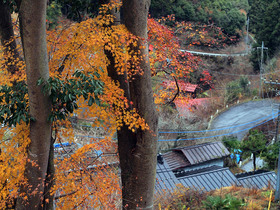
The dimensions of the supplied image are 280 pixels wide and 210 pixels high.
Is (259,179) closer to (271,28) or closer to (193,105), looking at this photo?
(193,105)

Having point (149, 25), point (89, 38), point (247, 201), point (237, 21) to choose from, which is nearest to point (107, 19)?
point (89, 38)

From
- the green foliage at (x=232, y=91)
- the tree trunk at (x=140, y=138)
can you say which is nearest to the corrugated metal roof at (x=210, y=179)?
the tree trunk at (x=140, y=138)

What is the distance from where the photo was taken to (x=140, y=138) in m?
6.96

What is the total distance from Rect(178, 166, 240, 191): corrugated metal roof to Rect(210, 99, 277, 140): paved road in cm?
996

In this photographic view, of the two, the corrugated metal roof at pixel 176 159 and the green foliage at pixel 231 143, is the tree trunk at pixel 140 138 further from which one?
the green foliage at pixel 231 143

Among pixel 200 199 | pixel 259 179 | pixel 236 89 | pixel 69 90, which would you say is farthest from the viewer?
pixel 236 89

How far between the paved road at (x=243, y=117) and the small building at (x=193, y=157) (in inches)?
189

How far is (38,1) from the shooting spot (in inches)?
199

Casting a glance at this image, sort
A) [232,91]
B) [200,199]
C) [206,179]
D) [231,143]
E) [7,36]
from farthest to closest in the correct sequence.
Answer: [232,91] < [231,143] < [206,179] < [200,199] < [7,36]

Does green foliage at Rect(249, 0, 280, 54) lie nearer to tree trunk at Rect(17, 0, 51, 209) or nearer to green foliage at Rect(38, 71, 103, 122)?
green foliage at Rect(38, 71, 103, 122)

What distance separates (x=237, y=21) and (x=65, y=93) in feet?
127

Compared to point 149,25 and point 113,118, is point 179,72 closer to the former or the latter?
point 149,25

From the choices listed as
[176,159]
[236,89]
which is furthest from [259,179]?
[236,89]

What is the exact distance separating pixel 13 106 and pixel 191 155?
15380mm
